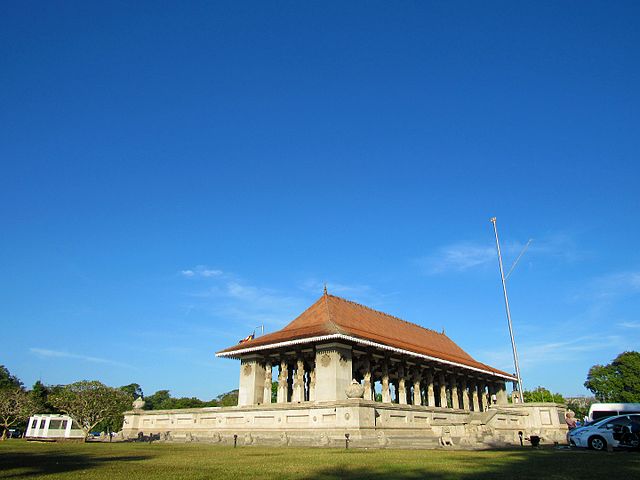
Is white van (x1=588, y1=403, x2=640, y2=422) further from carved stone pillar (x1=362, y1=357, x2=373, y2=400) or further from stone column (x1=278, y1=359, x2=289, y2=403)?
stone column (x1=278, y1=359, x2=289, y2=403)

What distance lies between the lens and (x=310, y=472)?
29.9ft

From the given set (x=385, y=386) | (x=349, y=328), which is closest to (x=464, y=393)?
(x=385, y=386)

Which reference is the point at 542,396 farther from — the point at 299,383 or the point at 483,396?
the point at 299,383

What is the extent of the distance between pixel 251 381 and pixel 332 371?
747cm

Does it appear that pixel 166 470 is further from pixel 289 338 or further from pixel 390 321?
pixel 390 321

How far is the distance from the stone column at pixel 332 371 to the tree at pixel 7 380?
199 ft

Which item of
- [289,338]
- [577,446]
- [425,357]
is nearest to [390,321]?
[425,357]

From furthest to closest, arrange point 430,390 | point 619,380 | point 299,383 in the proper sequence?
point 619,380 < point 430,390 < point 299,383

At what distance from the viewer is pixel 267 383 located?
32375 millimetres

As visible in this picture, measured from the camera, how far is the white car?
611 inches

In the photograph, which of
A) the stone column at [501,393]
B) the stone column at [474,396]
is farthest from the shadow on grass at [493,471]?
the stone column at [501,393]

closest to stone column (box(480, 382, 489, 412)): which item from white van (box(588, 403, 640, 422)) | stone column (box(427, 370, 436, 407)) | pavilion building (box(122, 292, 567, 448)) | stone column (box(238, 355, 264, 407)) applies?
pavilion building (box(122, 292, 567, 448))

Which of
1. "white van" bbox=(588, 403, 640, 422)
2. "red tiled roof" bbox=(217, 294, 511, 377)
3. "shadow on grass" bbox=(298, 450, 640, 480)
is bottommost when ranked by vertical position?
"shadow on grass" bbox=(298, 450, 640, 480)

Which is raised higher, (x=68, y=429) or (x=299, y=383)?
(x=299, y=383)
